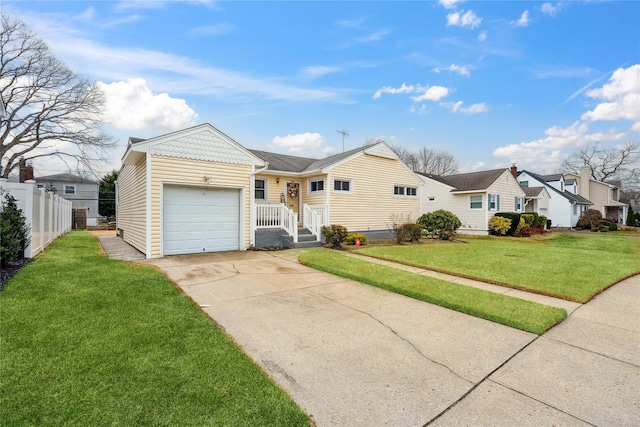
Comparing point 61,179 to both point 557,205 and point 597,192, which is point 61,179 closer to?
point 557,205

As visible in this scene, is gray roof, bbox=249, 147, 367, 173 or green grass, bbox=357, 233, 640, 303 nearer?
green grass, bbox=357, 233, 640, 303

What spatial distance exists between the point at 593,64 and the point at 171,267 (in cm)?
1995

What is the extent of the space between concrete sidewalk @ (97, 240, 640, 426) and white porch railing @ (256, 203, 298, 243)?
603 centimetres

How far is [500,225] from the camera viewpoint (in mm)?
18656

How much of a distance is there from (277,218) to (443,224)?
8761mm

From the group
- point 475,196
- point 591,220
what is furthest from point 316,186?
point 591,220

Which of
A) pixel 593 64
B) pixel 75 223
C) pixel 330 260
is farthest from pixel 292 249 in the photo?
pixel 75 223

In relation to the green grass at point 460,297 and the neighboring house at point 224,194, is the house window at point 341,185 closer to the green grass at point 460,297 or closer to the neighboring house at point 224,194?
the neighboring house at point 224,194

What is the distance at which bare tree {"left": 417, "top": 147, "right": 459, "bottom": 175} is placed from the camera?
149 feet

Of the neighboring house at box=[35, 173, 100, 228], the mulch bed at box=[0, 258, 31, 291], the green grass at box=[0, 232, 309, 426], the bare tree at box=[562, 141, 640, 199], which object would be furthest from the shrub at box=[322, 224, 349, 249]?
the bare tree at box=[562, 141, 640, 199]

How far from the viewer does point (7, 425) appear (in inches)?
77.4

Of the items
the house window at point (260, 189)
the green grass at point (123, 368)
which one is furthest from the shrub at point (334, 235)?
the green grass at point (123, 368)

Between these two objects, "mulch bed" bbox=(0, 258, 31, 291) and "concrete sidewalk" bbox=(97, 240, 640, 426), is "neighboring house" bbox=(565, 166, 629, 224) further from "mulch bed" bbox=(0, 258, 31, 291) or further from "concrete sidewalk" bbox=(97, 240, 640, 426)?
"mulch bed" bbox=(0, 258, 31, 291)

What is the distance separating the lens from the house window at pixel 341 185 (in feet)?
46.1
